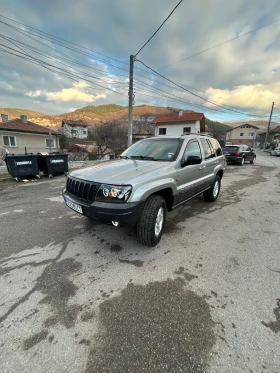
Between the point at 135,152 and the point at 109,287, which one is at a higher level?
the point at 135,152

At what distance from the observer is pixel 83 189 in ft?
8.75

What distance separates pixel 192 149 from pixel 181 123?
32.8m

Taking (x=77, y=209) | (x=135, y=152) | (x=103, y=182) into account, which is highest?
(x=135, y=152)

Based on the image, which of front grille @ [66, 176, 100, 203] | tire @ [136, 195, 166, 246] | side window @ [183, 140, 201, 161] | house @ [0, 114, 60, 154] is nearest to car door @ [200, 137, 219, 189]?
side window @ [183, 140, 201, 161]

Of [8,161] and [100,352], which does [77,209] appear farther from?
[8,161]

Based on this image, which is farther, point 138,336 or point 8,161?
point 8,161

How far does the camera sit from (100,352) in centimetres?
149

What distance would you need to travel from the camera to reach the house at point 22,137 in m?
20.2

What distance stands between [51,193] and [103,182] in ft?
14.8

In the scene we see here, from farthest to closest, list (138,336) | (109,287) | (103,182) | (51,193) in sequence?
(51,193)
(103,182)
(109,287)
(138,336)

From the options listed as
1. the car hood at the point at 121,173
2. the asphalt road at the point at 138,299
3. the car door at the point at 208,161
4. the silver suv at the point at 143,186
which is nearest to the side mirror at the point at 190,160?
the silver suv at the point at 143,186

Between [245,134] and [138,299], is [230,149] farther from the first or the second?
[245,134]

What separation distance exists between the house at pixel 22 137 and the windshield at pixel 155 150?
18363mm

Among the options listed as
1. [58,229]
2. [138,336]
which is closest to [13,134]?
[58,229]
